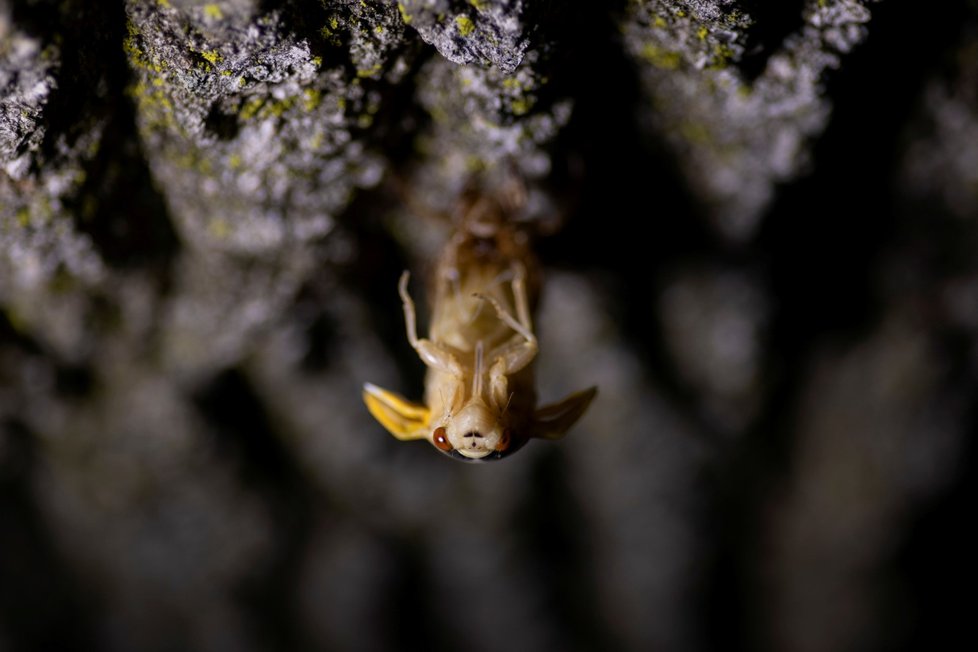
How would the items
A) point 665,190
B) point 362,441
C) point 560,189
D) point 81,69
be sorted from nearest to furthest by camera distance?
point 81,69
point 560,189
point 665,190
point 362,441

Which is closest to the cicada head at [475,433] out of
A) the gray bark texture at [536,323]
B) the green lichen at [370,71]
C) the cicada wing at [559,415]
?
the cicada wing at [559,415]

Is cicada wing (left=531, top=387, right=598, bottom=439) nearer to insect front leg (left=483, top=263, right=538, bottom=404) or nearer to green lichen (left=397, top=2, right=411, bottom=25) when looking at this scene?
insect front leg (left=483, top=263, right=538, bottom=404)

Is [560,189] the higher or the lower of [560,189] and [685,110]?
the lower

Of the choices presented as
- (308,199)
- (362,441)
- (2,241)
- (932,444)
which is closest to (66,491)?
(362,441)

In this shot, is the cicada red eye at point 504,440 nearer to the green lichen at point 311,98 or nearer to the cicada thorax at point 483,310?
the cicada thorax at point 483,310

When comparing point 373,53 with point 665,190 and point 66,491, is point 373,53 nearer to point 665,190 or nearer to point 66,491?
point 665,190

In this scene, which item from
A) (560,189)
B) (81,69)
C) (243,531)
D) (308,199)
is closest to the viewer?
(81,69)

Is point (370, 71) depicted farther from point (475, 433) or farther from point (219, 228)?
point (475, 433)
